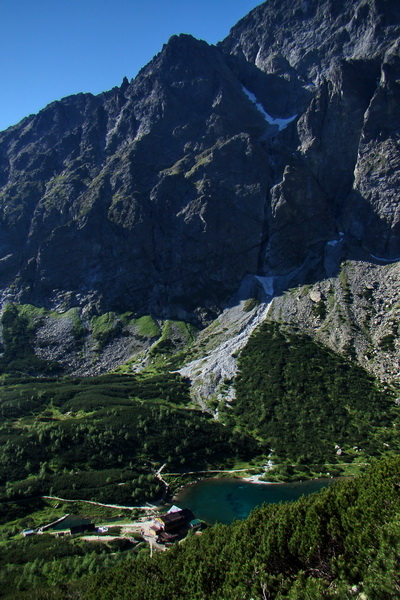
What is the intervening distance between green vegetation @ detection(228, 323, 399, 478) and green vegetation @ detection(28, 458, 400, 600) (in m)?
51.5

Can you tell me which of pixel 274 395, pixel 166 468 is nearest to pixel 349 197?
pixel 274 395

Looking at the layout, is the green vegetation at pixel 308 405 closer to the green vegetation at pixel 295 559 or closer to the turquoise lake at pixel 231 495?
the turquoise lake at pixel 231 495

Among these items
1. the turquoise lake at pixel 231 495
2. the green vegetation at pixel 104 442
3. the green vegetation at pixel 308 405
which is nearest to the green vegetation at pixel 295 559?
the turquoise lake at pixel 231 495

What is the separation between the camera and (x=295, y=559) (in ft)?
110

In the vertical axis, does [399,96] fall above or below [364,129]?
above

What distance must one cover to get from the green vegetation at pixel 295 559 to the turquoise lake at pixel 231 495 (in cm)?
3118

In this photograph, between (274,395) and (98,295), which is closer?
(274,395)

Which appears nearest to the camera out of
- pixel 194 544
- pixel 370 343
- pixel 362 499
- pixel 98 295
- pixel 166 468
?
pixel 362 499

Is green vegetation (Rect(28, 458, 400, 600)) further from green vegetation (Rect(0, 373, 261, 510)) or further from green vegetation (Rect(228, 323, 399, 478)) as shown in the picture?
green vegetation (Rect(228, 323, 399, 478))

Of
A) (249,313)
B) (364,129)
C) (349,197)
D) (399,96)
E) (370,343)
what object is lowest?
→ (370,343)

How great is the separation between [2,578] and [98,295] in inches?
6190

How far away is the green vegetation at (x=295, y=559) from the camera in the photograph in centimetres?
2750

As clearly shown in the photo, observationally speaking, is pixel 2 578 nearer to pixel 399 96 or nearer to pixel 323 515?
pixel 323 515

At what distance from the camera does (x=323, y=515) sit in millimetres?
34969
